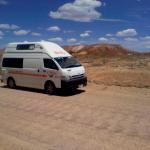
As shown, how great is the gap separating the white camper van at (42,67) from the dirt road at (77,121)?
842 millimetres

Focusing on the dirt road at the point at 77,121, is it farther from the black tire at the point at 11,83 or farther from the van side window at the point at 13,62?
the black tire at the point at 11,83

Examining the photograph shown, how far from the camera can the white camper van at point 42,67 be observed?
16.6 metres

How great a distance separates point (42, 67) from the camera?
17453 millimetres

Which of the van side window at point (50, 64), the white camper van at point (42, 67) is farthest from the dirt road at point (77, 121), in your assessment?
the van side window at point (50, 64)

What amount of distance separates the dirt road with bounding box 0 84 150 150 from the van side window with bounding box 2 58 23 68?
9.98 feet

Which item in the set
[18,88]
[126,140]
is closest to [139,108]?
[126,140]

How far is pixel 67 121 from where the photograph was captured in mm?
10898

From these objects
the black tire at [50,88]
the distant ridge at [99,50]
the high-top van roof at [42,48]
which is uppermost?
the distant ridge at [99,50]

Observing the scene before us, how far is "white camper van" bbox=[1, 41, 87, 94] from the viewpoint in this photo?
16625mm

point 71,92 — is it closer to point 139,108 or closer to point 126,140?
point 139,108

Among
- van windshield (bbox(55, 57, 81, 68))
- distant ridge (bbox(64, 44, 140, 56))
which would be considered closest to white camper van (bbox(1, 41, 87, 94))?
van windshield (bbox(55, 57, 81, 68))

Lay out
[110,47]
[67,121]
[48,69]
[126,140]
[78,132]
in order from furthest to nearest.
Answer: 1. [110,47]
2. [48,69]
3. [67,121]
4. [78,132]
5. [126,140]

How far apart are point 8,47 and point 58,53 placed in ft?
13.9

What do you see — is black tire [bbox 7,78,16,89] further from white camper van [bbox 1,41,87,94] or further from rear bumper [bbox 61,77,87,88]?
rear bumper [bbox 61,77,87,88]
